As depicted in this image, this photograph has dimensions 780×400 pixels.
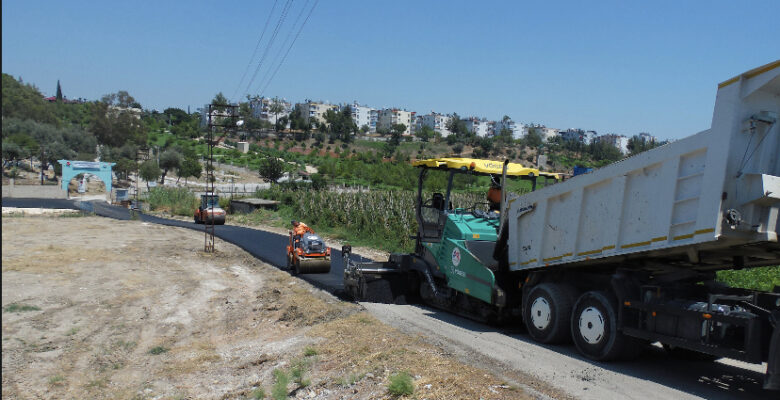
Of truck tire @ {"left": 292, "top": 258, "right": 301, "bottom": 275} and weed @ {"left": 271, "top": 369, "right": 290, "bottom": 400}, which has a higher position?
truck tire @ {"left": 292, "top": 258, "right": 301, "bottom": 275}

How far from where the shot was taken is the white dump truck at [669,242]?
543 cm

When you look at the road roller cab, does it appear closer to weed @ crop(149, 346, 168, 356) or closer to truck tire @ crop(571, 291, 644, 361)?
weed @ crop(149, 346, 168, 356)

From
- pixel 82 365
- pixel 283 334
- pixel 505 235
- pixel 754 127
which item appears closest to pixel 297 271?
pixel 283 334

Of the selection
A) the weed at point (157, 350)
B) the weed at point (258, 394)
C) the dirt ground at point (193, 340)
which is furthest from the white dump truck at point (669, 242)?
the weed at point (157, 350)

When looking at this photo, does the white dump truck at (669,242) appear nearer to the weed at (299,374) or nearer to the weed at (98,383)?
the weed at (299,374)

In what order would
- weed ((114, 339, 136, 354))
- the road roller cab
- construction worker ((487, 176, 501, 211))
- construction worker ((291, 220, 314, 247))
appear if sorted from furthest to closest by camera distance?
construction worker ((291, 220, 314, 247)) < the road roller cab < weed ((114, 339, 136, 354)) < construction worker ((487, 176, 501, 211))

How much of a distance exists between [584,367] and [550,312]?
39.9 inches

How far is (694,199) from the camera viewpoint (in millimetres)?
5758

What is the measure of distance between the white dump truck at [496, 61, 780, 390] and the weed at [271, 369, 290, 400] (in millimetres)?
3557

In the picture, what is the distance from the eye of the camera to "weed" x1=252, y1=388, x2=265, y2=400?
277 inches

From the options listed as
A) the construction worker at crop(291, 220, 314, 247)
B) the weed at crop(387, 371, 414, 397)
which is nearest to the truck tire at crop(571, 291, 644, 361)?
the weed at crop(387, 371, 414, 397)

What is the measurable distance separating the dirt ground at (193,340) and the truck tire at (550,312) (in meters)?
1.56

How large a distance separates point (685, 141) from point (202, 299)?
1142 centimetres

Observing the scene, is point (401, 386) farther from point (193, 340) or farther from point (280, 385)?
point (193, 340)
